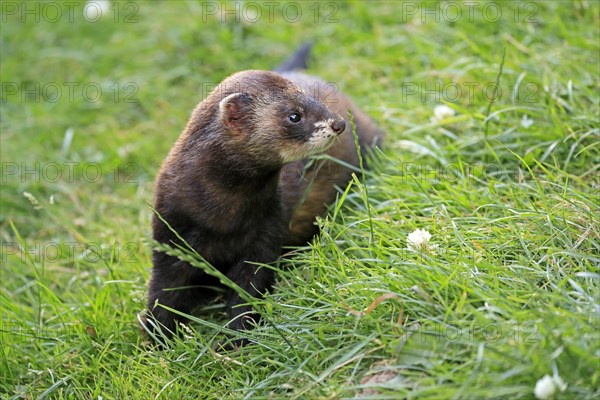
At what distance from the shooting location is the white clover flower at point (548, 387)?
289 cm

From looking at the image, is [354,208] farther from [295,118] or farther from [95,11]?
[95,11]

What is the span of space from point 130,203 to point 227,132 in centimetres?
218

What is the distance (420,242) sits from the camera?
397 cm

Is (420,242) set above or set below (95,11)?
below

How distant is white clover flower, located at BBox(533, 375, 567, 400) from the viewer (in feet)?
9.49

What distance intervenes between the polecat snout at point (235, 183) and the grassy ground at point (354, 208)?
0.21 metres

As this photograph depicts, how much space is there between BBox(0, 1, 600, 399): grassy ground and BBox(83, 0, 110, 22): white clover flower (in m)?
0.09

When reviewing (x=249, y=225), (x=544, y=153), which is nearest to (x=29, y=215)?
(x=249, y=225)

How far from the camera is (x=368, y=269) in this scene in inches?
155

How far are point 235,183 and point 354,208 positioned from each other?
1149 mm

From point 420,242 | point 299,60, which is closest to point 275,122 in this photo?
point 420,242

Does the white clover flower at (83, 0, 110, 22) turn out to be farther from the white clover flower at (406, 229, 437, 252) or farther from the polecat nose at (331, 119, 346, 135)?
the white clover flower at (406, 229, 437, 252)

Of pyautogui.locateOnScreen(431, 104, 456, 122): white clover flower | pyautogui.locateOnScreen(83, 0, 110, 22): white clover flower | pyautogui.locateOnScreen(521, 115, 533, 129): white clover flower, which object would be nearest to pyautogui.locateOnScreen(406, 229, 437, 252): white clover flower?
pyautogui.locateOnScreen(521, 115, 533, 129): white clover flower

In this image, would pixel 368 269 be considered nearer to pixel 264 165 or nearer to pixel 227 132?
pixel 264 165
